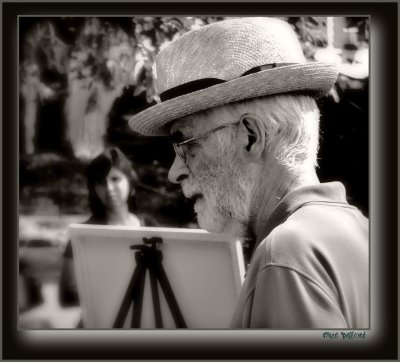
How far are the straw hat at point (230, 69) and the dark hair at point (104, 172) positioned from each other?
97cm

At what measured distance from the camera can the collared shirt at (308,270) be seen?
7.15 ft

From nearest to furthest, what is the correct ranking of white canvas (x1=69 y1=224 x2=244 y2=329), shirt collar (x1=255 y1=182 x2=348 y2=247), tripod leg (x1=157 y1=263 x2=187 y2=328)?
shirt collar (x1=255 y1=182 x2=348 y2=247), white canvas (x1=69 y1=224 x2=244 y2=329), tripod leg (x1=157 y1=263 x2=187 y2=328)

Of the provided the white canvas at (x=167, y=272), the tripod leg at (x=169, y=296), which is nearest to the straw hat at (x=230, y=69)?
the white canvas at (x=167, y=272)

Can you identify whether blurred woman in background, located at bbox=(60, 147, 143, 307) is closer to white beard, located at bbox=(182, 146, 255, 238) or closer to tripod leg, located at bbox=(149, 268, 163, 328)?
tripod leg, located at bbox=(149, 268, 163, 328)

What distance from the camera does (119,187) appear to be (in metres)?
3.86

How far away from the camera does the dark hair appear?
379cm

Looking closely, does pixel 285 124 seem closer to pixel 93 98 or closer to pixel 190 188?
pixel 190 188

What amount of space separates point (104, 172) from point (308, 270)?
6.17 ft

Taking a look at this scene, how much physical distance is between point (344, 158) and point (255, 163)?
1227 mm

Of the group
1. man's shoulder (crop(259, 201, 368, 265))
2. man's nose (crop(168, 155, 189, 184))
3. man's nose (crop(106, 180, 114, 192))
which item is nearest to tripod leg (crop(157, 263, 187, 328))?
man's nose (crop(106, 180, 114, 192))

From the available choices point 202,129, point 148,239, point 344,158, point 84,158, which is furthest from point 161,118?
point 344,158

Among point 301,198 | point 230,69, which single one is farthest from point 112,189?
point 301,198

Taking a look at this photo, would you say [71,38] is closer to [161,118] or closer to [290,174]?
[161,118]

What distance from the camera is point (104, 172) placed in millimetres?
3838
